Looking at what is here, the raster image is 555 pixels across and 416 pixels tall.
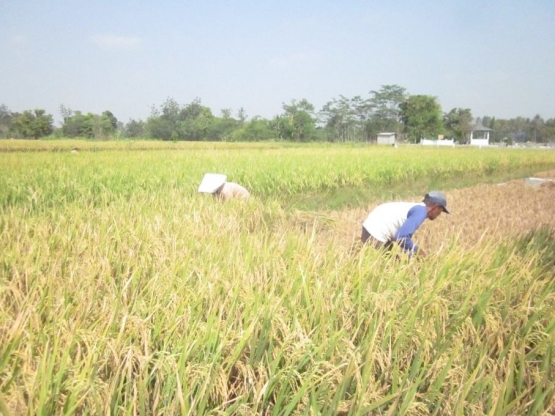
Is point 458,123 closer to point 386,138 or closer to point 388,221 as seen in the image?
point 386,138

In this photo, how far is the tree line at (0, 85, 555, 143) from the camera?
44556mm

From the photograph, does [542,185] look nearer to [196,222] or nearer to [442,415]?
[196,222]

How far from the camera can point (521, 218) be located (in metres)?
6.27

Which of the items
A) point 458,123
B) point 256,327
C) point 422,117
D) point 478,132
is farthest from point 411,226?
point 478,132

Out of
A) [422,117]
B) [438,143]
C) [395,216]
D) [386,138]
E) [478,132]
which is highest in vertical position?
[422,117]

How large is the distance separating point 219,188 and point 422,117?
56.3 metres

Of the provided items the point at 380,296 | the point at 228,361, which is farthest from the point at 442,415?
the point at 228,361

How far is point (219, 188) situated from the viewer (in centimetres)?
560

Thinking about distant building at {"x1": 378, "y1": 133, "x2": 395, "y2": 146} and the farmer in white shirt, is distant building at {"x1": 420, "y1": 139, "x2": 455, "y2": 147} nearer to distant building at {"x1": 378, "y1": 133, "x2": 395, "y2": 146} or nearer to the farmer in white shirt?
distant building at {"x1": 378, "y1": 133, "x2": 395, "y2": 146}

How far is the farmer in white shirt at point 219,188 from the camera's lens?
526 centimetres

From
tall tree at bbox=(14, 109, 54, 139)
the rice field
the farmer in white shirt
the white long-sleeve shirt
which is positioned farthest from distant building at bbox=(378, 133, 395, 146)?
the rice field

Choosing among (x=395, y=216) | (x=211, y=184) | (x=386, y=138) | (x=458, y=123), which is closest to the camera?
(x=395, y=216)

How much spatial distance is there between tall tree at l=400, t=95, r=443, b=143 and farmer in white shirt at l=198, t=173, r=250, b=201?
181ft

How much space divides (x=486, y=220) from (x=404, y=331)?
16.6 ft
